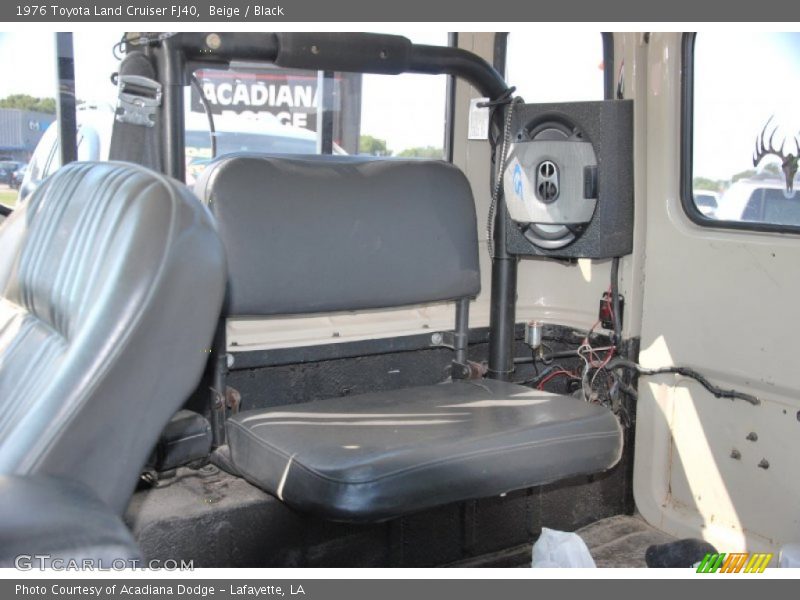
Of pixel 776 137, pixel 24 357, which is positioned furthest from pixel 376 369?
pixel 24 357

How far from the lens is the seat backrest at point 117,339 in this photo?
119 cm

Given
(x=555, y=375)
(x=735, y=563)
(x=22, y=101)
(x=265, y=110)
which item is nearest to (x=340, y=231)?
(x=265, y=110)

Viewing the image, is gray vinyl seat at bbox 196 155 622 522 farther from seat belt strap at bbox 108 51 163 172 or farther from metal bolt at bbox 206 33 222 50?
metal bolt at bbox 206 33 222 50

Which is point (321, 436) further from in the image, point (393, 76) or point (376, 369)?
point (393, 76)

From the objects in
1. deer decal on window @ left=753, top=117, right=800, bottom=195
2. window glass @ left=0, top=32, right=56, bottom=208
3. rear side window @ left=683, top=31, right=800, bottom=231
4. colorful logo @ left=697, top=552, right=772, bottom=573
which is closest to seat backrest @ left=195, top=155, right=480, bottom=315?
window glass @ left=0, top=32, right=56, bottom=208

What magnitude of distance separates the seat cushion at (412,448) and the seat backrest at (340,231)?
0.99ft

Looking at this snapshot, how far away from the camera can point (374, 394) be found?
245 centimetres

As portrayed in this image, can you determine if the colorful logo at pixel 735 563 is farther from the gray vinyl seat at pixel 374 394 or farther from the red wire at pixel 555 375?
the red wire at pixel 555 375

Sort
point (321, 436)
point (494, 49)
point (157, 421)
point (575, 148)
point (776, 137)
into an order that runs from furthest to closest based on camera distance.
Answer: point (494, 49) → point (575, 148) → point (776, 137) → point (321, 436) → point (157, 421)

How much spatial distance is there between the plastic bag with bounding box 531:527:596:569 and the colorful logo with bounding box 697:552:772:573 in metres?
0.28

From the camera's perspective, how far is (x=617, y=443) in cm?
222

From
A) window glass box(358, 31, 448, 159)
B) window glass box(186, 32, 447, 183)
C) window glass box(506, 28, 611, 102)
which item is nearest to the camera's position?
window glass box(186, 32, 447, 183)

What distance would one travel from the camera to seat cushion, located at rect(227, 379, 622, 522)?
1851 mm
